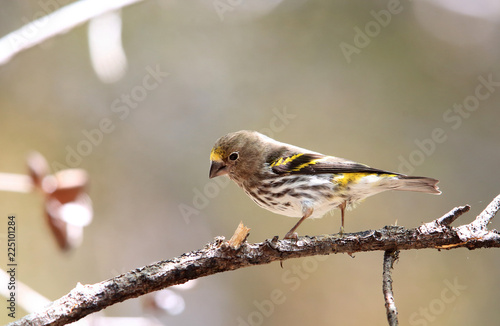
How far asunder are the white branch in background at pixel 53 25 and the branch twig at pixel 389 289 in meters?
2.51

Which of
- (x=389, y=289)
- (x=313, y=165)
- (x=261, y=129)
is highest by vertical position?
(x=261, y=129)

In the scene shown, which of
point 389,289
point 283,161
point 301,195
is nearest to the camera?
point 389,289

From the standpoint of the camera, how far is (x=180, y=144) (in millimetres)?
7793

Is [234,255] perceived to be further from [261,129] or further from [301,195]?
[261,129]

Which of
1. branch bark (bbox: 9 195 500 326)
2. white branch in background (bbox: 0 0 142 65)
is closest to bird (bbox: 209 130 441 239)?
branch bark (bbox: 9 195 500 326)

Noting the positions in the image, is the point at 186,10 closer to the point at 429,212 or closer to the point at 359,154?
the point at 359,154

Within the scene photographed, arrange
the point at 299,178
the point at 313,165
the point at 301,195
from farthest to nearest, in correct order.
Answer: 1. the point at 313,165
2. the point at 299,178
3. the point at 301,195

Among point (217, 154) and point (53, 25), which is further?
point (217, 154)

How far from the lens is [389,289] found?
2.32 meters

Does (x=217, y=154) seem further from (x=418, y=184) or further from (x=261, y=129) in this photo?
(x=261, y=129)

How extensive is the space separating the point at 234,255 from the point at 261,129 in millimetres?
5388

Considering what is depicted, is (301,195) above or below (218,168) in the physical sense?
below

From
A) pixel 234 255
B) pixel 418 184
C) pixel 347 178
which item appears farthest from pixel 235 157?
pixel 234 255

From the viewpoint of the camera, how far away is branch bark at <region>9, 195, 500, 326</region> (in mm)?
→ 2117
